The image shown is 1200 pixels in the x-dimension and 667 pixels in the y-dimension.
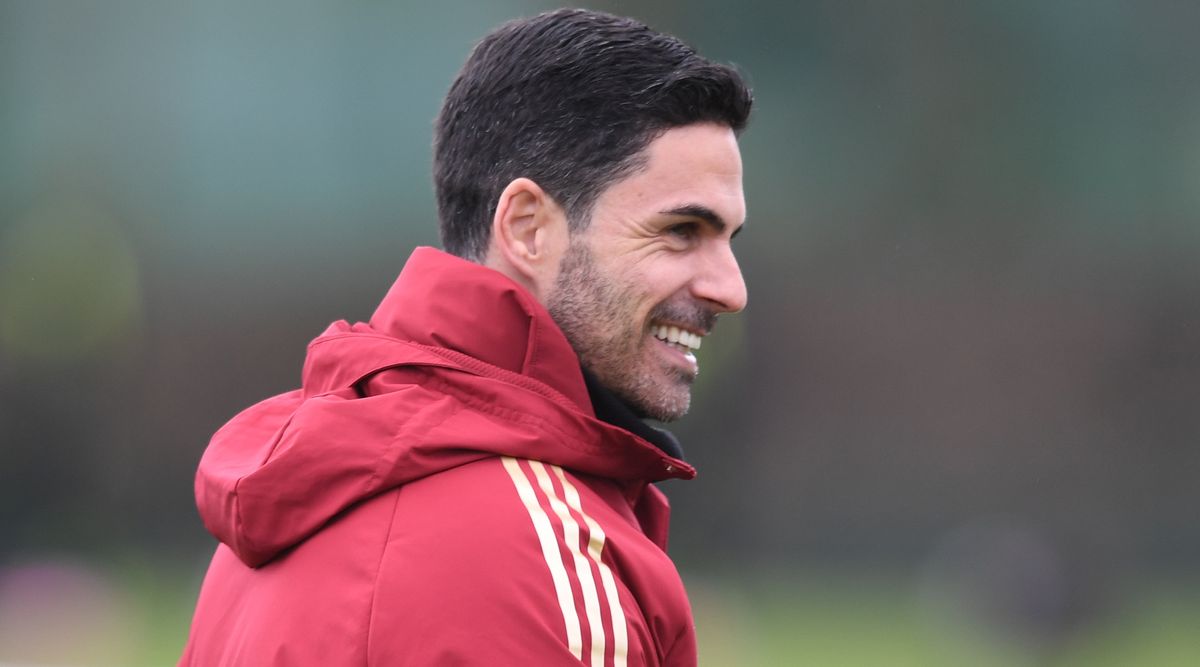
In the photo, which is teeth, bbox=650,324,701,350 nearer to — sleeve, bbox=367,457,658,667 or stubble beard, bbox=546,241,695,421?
stubble beard, bbox=546,241,695,421

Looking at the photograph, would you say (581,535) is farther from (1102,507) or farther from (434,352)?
(1102,507)

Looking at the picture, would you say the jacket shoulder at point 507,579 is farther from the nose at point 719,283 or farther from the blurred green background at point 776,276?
the blurred green background at point 776,276

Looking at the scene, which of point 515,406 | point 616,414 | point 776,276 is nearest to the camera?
point 515,406

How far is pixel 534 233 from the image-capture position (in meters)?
1.57

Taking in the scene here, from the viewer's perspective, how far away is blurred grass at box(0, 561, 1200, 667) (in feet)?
19.5

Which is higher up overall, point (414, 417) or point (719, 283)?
point (719, 283)

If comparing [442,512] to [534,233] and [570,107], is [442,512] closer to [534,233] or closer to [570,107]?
[534,233]

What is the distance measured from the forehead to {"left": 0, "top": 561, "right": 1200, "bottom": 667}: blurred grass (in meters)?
4.55

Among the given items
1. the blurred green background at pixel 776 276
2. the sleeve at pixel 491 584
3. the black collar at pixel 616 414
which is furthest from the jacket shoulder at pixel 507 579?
the blurred green background at pixel 776 276

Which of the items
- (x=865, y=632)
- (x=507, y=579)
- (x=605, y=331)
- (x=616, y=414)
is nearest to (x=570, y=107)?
(x=605, y=331)

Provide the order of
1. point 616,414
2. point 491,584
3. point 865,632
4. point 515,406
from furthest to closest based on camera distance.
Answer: point 865,632, point 616,414, point 515,406, point 491,584

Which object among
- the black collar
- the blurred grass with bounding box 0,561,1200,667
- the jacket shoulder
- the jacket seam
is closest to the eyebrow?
the black collar

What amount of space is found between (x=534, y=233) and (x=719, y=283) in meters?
0.24

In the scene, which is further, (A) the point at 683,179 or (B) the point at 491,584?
(A) the point at 683,179
